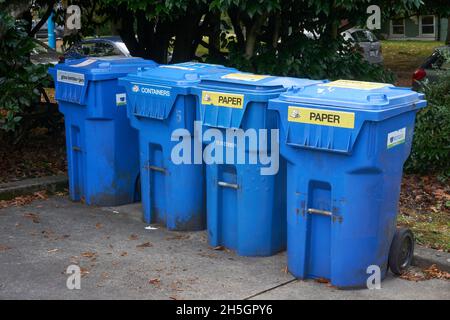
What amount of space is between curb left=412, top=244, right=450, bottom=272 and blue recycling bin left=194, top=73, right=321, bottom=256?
1069 millimetres

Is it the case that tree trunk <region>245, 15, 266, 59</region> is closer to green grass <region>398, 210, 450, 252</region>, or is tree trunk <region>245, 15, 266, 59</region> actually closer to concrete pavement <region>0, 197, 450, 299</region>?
concrete pavement <region>0, 197, 450, 299</region>

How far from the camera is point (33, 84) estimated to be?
8117 millimetres

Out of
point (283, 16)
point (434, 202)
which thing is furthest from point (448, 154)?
point (283, 16)

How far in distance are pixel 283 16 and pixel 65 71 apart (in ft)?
9.23

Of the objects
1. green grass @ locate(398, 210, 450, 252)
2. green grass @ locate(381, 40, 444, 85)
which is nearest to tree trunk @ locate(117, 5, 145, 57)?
green grass @ locate(398, 210, 450, 252)

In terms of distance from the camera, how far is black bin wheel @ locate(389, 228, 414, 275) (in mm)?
5402

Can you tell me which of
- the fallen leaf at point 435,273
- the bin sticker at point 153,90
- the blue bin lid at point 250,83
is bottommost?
the fallen leaf at point 435,273

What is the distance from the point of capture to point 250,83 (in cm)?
569

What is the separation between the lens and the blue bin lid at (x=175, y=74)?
20.6ft

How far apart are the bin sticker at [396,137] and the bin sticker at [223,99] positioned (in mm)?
1186

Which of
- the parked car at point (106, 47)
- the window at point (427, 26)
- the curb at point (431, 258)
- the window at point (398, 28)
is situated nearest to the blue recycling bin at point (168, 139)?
the curb at point (431, 258)

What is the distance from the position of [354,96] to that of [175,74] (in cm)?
195

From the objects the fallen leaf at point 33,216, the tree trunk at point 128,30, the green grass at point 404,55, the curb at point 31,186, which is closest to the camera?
the fallen leaf at point 33,216

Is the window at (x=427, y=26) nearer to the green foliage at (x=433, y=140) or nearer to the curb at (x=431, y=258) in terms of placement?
the green foliage at (x=433, y=140)
